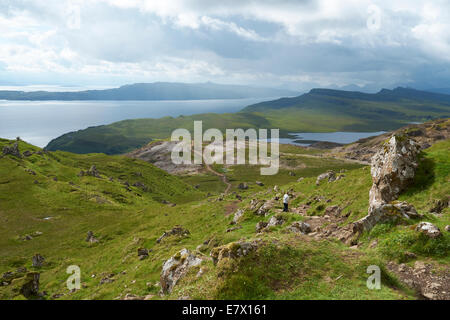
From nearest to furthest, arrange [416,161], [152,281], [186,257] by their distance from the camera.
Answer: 1. [186,257]
2. [152,281]
3. [416,161]

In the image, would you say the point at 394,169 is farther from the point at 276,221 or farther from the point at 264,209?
the point at 264,209

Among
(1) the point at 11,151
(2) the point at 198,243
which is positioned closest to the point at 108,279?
(2) the point at 198,243

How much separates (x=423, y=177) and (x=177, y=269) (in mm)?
24409

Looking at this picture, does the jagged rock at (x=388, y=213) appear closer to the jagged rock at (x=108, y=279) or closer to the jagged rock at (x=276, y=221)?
the jagged rock at (x=276, y=221)

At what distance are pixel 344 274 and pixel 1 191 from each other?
4072 inches

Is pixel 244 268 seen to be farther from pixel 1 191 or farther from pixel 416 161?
pixel 1 191

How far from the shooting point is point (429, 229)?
1691 centimetres

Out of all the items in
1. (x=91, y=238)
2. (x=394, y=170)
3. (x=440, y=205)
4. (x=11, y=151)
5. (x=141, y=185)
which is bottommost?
(x=141, y=185)

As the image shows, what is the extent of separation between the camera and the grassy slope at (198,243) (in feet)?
45.1

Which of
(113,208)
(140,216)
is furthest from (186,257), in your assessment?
(113,208)

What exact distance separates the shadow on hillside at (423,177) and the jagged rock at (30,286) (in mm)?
41952

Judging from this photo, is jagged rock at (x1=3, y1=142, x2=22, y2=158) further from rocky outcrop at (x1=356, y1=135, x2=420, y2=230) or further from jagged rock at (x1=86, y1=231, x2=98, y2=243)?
rocky outcrop at (x1=356, y1=135, x2=420, y2=230)

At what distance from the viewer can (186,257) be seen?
64.2 ft
